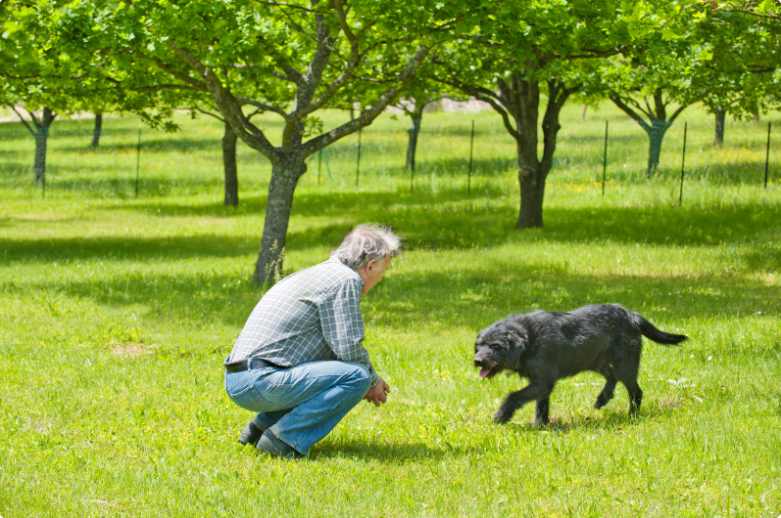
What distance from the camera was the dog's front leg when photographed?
4.94m

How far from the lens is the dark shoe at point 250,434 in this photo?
4587 millimetres

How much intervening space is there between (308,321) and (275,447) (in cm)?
82

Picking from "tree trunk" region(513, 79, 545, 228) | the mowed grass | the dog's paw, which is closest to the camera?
the mowed grass

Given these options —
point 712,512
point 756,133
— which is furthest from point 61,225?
point 756,133

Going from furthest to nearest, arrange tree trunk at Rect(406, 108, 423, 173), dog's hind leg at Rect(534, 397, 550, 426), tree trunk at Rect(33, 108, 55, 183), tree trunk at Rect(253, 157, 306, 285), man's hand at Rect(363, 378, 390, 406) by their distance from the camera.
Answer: tree trunk at Rect(33, 108, 55, 183) → tree trunk at Rect(406, 108, 423, 173) → tree trunk at Rect(253, 157, 306, 285) → dog's hind leg at Rect(534, 397, 550, 426) → man's hand at Rect(363, 378, 390, 406)

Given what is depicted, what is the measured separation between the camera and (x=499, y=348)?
4824 mm

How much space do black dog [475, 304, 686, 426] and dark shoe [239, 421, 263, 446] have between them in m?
1.54

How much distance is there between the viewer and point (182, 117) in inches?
2024

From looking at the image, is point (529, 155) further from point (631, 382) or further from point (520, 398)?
point (520, 398)

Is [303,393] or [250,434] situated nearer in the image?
[303,393]

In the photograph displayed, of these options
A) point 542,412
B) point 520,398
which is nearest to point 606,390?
point 542,412

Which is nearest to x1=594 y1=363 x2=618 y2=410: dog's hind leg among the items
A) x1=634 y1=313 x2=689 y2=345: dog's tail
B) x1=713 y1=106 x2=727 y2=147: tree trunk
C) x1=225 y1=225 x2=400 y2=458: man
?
x1=634 y1=313 x2=689 y2=345: dog's tail

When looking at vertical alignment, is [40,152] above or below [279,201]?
above

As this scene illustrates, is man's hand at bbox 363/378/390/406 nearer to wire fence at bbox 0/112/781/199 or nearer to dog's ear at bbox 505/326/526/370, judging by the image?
dog's ear at bbox 505/326/526/370
